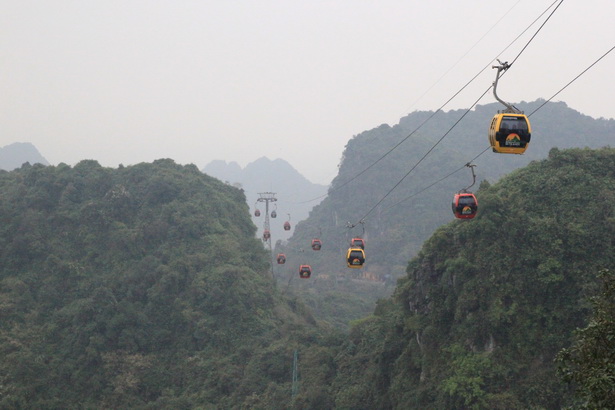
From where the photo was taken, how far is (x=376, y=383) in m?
20.3

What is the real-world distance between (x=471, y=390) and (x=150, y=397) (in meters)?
16.4

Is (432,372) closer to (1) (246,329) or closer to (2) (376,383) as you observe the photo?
(2) (376,383)

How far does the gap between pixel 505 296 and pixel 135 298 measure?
69.8ft

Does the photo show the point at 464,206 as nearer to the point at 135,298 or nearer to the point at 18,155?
the point at 135,298

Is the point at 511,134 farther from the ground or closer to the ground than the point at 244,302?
farther from the ground

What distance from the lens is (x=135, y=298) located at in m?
30.3

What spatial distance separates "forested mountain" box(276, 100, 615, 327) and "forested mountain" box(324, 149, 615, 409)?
1015 inches

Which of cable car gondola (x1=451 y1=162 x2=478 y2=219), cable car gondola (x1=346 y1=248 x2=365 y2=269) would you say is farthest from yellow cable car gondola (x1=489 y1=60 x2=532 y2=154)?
cable car gondola (x1=346 y1=248 x2=365 y2=269)

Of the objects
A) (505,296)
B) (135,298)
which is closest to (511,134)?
(505,296)

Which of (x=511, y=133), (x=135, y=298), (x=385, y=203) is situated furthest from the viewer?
(x=385, y=203)

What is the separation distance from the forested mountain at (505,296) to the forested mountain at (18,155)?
187251 millimetres

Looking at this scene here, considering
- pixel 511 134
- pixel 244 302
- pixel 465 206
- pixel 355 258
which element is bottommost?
pixel 244 302

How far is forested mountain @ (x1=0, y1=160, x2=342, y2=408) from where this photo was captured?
24.8 m

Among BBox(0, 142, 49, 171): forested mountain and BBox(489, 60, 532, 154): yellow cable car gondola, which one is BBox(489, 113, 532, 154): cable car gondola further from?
→ BBox(0, 142, 49, 171): forested mountain
